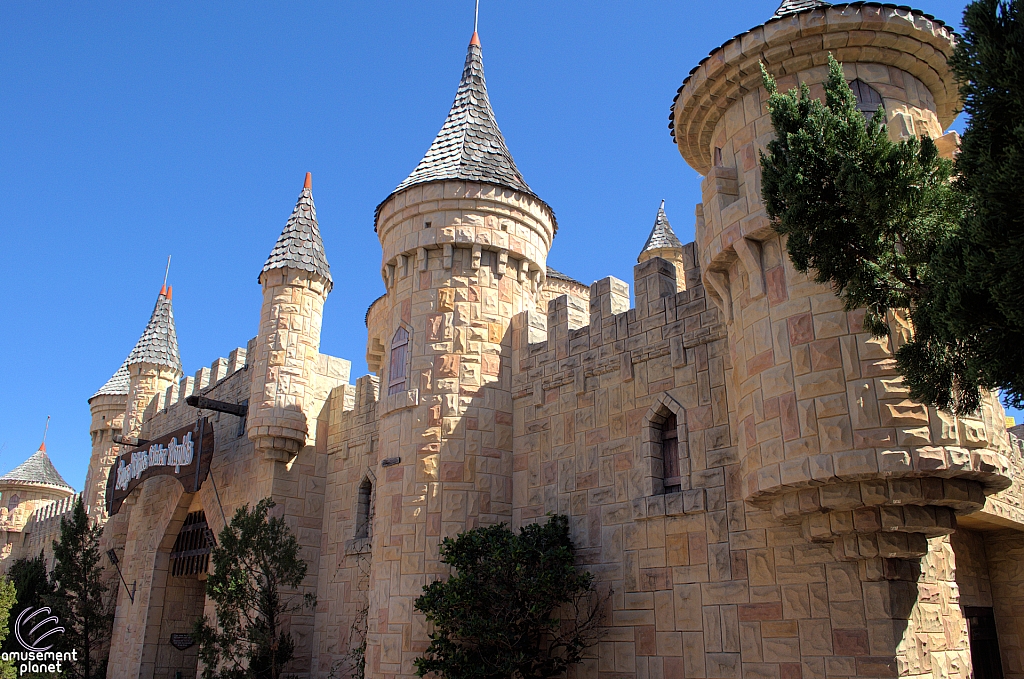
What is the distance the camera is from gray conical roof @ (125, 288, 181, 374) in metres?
26.9

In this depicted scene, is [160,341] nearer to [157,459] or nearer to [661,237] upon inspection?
[157,459]

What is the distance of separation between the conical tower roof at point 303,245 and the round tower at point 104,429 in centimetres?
1204

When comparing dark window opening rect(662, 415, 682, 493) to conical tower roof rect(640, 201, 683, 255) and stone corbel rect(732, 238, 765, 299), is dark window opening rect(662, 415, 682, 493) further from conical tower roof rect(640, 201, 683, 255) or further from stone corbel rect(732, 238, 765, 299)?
conical tower roof rect(640, 201, 683, 255)

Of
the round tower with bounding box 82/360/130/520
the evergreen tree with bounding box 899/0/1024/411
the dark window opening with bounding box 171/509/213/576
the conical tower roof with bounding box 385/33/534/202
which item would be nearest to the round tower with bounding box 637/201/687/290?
the conical tower roof with bounding box 385/33/534/202

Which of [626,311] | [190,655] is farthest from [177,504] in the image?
[626,311]

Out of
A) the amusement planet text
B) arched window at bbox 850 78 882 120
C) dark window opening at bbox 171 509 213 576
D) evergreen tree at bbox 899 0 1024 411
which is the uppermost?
arched window at bbox 850 78 882 120

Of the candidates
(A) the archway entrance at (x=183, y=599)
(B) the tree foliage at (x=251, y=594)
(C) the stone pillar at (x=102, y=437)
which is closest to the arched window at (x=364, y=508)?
(B) the tree foliage at (x=251, y=594)

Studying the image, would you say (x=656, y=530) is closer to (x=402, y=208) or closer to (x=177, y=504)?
(x=402, y=208)

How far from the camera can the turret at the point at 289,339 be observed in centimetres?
1742

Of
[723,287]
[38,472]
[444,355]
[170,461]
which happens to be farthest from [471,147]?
[38,472]

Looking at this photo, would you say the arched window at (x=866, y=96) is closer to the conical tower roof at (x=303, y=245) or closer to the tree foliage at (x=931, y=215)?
the tree foliage at (x=931, y=215)

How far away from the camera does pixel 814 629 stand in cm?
824

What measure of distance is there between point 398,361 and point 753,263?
6.88m

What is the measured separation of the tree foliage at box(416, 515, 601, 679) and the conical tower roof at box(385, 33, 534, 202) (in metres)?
6.34
